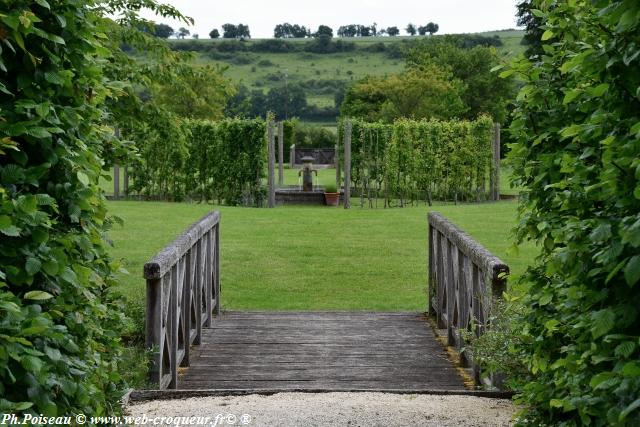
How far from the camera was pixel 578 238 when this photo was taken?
120 inches

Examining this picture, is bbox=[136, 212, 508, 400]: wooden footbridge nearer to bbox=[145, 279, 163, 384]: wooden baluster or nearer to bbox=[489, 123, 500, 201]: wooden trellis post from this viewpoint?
bbox=[145, 279, 163, 384]: wooden baluster

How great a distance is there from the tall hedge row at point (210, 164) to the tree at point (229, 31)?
330 ft

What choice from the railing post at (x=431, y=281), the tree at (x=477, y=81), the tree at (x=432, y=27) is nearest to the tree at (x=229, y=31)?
the tree at (x=432, y=27)

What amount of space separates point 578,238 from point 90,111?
74.7 inches

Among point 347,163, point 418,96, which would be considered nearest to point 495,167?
point 347,163

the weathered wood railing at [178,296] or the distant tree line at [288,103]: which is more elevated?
the distant tree line at [288,103]

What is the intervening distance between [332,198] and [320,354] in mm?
15239

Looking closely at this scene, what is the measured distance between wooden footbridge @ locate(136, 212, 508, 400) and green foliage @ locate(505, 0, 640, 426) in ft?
4.50

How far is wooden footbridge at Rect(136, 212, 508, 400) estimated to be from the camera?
583 cm

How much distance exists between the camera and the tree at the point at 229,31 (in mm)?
120125

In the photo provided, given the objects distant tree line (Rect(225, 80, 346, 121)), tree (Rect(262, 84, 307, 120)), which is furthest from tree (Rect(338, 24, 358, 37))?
tree (Rect(262, 84, 307, 120))

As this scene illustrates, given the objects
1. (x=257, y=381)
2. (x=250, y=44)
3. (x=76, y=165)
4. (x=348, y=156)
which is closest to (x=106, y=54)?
(x=76, y=165)

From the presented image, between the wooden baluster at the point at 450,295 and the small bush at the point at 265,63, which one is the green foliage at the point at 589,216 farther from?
the small bush at the point at 265,63

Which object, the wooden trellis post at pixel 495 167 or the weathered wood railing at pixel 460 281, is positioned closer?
the weathered wood railing at pixel 460 281
